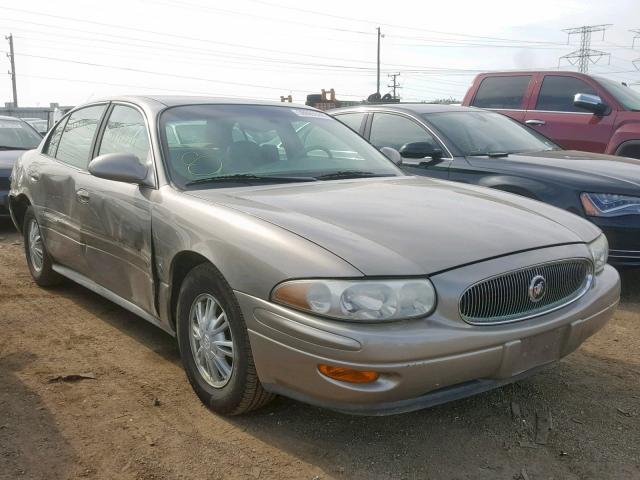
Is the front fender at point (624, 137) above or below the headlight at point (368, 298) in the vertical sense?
above

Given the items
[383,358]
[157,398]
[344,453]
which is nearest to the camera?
[383,358]

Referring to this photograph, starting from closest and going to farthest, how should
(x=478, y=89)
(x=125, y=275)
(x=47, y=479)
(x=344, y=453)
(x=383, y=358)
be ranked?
(x=383, y=358) → (x=47, y=479) → (x=344, y=453) → (x=125, y=275) → (x=478, y=89)

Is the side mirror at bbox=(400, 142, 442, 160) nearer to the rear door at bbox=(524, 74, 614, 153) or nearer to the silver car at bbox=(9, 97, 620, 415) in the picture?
the silver car at bbox=(9, 97, 620, 415)

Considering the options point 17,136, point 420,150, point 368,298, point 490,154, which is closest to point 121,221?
point 368,298

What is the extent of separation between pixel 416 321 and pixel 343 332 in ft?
0.93

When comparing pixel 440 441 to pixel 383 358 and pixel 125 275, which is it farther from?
pixel 125 275

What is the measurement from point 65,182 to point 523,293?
3.17 metres

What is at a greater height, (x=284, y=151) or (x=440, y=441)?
(x=284, y=151)

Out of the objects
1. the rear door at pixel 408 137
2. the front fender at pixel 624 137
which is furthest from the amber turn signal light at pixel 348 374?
Result: the front fender at pixel 624 137

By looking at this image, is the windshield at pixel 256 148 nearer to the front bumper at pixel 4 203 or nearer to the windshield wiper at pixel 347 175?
the windshield wiper at pixel 347 175

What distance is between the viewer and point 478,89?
8.80 m

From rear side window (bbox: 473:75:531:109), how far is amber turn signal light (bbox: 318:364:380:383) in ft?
22.0

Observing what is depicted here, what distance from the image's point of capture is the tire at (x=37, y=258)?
5025mm

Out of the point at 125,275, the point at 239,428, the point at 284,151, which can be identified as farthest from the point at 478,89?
the point at 239,428
